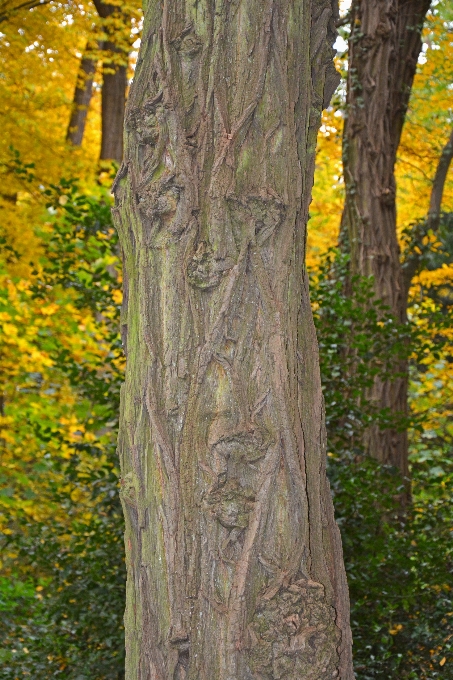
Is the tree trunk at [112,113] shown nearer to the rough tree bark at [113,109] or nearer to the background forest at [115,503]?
the rough tree bark at [113,109]

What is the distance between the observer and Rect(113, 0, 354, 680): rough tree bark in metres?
2.11

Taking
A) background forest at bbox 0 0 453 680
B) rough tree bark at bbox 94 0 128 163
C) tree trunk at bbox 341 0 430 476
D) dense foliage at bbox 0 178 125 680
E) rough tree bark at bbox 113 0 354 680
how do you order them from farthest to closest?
rough tree bark at bbox 94 0 128 163 < tree trunk at bbox 341 0 430 476 < dense foliage at bbox 0 178 125 680 < background forest at bbox 0 0 453 680 < rough tree bark at bbox 113 0 354 680

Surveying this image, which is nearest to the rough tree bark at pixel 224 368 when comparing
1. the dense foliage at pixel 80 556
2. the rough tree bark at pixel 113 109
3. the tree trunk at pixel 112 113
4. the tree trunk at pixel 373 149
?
the dense foliage at pixel 80 556

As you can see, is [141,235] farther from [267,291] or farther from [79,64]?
[79,64]

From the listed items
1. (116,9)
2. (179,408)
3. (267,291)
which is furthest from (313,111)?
(116,9)

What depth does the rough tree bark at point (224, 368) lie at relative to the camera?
6.93 feet

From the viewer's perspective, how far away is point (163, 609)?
2.17m

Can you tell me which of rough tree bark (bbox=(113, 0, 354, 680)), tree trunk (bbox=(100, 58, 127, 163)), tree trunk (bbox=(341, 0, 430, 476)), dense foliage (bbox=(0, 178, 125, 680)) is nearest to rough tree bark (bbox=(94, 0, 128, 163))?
tree trunk (bbox=(100, 58, 127, 163))

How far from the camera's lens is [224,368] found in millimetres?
2156

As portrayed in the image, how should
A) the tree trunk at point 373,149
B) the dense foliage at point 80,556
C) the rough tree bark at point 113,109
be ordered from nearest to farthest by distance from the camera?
the dense foliage at point 80,556, the tree trunk at point 373,149, the rough tree bark at point 113,109

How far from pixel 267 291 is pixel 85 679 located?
3.09 meters

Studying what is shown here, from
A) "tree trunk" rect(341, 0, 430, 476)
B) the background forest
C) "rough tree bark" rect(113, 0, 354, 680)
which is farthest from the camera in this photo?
"tree trunk" rect(341, 0, 430, 476)

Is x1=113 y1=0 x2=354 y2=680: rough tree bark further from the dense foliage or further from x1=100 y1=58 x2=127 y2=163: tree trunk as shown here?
x1=100 y1=58 x2=127 y2=163: tree trunk

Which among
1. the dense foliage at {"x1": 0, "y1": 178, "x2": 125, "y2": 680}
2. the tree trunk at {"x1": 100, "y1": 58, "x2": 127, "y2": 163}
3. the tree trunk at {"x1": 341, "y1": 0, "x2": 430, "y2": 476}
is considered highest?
the tree trunk at {"x1": 100, "y1": 58, "x2": 127, "y2": 163}
